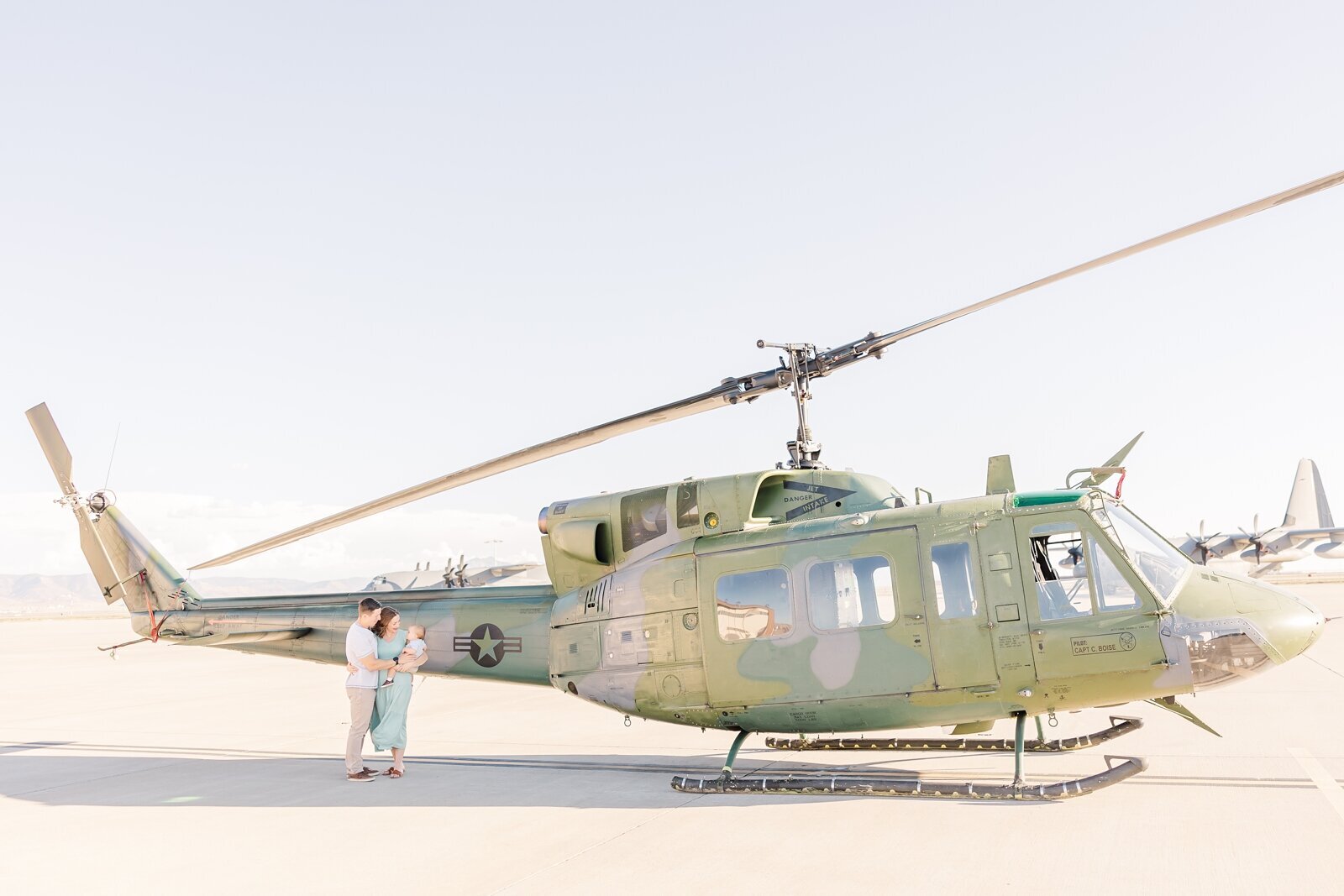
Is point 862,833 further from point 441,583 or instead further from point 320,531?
point 441,583

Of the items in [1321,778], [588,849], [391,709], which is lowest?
[1321,778]

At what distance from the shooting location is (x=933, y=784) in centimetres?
714

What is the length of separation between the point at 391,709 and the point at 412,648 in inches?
26.4

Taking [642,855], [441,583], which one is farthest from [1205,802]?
[441,583]

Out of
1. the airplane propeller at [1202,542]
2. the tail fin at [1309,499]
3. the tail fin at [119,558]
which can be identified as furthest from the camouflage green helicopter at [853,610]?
the tail fin at [1309,499]

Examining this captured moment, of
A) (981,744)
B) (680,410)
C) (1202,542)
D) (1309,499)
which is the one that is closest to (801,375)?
(680,410)

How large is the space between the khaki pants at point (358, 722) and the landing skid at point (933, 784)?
3.29m

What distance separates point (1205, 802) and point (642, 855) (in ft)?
13.7

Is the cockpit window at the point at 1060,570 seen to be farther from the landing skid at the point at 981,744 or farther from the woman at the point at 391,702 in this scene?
the woman at the point at 391,702

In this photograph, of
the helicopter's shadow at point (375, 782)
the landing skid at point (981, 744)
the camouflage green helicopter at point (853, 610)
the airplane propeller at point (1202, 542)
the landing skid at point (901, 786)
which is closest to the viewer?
the landing skid at point (901, 786)

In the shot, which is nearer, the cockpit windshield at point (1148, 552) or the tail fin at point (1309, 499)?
the cockpit windshield at point (1148, 552)

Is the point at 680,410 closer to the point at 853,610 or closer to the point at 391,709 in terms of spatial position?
the point at 853,610

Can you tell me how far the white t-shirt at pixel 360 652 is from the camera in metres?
9.01

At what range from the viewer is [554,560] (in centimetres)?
955
